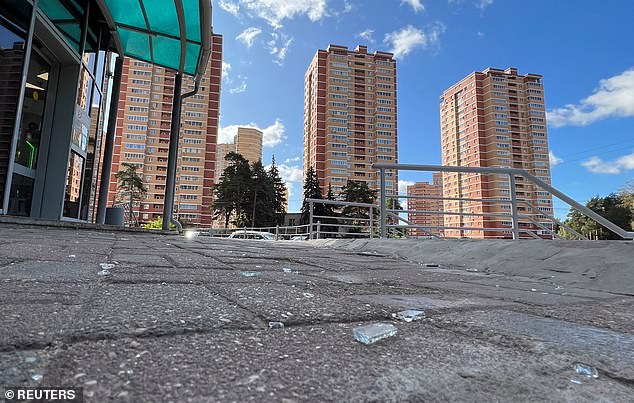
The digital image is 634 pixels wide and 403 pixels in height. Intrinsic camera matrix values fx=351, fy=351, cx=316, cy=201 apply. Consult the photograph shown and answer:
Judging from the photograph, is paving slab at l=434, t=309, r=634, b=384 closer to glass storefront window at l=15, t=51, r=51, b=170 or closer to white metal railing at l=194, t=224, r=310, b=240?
white metal railing at l=194, t=224, r=310, b=240

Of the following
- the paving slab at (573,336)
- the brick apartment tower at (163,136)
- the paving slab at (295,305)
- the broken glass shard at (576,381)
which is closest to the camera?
the broken glass shard at (576,381)

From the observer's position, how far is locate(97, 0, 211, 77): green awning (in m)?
5.30

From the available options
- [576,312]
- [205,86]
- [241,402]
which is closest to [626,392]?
[241,402]

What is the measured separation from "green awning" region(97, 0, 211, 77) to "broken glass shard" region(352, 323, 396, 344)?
526cm

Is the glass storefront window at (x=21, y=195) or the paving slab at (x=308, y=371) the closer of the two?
the paving slab at (x=308, y=371)

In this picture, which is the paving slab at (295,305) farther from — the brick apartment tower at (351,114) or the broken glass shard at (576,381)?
the brick apartment tower at (351,114)

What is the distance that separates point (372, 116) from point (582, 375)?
77713mm

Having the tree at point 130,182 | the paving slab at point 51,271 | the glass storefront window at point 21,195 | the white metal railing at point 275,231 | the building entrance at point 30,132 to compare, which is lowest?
the paving slab at point 51,271

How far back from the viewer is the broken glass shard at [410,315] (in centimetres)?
101

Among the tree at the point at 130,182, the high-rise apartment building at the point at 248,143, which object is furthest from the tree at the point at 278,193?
the high-rise apartment building at the point at 248,143

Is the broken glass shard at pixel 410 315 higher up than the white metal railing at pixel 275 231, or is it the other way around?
the white metal railing at pixel 275 231

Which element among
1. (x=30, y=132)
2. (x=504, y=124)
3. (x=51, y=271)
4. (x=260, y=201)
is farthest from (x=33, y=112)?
Answer: (x=504, y=124)

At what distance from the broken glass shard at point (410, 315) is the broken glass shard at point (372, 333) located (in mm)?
158

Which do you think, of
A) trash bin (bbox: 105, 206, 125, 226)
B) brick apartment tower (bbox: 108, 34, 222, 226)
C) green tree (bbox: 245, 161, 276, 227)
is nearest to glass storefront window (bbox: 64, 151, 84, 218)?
trash bin (bbox: 105, 206, 125, 226)
